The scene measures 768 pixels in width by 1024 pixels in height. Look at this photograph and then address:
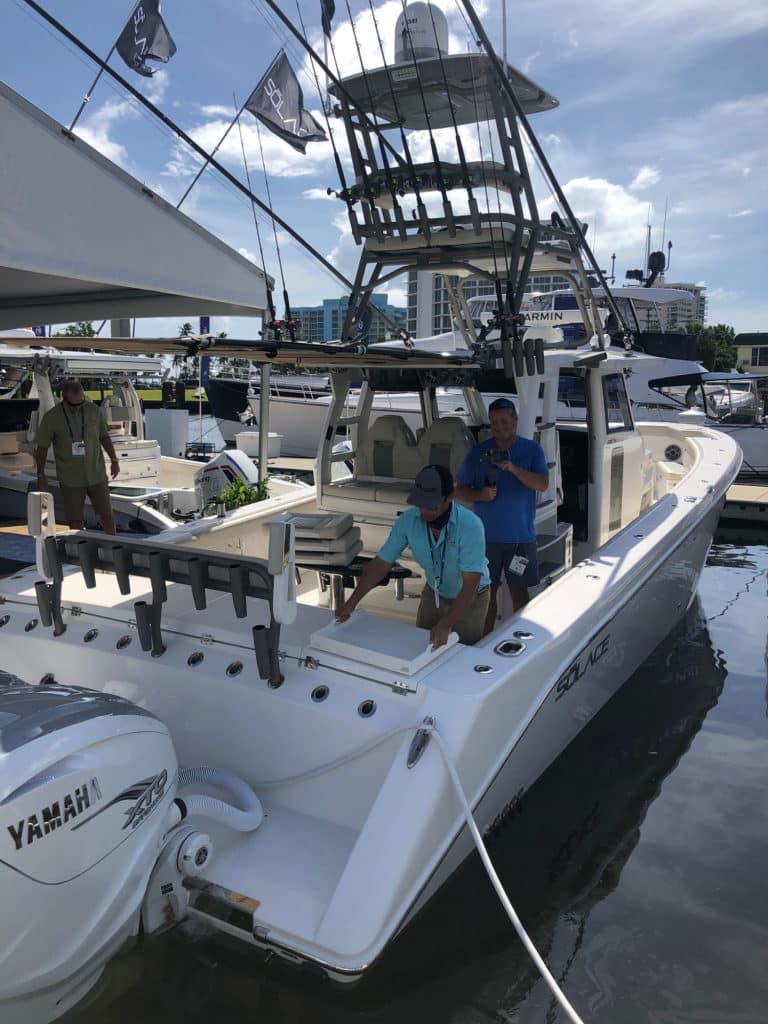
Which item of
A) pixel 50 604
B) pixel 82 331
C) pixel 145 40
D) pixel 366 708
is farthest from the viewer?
pixel 82 331

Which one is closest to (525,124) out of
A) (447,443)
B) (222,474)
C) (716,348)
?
(447,443)

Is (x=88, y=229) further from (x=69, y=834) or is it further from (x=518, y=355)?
(x=518, y=355)

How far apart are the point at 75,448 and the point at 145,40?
9.97 feet

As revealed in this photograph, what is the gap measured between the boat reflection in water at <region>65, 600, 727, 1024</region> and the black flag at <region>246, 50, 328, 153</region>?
4.74 m

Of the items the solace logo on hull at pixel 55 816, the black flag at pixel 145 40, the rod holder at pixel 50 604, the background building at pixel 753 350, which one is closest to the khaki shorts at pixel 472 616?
the rod holder at pixel 50 604

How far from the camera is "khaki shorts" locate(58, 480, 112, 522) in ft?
20.6

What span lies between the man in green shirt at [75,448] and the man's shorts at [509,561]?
130 inches

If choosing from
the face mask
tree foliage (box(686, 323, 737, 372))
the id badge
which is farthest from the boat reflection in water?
tree foliage (box(686, 323, 737, 372))

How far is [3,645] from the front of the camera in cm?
346

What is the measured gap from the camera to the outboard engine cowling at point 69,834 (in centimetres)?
197

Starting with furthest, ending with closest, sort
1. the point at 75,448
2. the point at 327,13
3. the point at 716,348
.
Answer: the point at 716,348, the point at 75,448, the point at 327,13

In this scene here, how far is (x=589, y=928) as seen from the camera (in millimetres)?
3203

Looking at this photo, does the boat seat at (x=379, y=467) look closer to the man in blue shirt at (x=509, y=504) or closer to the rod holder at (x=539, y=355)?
the man in blue shirt at (x=509, y=504)

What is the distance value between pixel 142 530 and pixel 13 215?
6456 millimetres
